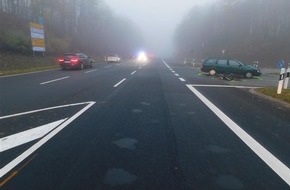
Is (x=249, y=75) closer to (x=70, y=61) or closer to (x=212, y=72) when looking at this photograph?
(x=212, y=72)

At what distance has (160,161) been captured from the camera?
12.7 ft

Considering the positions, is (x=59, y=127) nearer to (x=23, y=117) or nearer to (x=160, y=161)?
(x=23, y=117)

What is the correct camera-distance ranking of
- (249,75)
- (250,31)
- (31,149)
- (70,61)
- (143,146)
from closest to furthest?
(31,149)
(143,146)
(249,75)
(70,61)
(250,31)

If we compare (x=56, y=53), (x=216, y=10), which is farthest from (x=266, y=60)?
(x=216, y=10)

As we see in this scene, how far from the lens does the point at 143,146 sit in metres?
4.46

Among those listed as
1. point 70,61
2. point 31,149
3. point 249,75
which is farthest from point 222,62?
point 31,149

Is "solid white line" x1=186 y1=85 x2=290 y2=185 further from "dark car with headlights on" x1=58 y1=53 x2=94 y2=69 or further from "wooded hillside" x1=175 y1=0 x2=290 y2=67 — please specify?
"wooded hillside" x1=175 y1=0 x2=290 y2=67

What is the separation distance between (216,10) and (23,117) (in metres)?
80.2

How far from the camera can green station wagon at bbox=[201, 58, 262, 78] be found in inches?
805

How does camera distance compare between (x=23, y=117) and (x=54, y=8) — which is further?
(x=54, y=8)

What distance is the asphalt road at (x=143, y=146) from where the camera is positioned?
3.32m

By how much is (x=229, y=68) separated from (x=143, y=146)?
1818 centimetres

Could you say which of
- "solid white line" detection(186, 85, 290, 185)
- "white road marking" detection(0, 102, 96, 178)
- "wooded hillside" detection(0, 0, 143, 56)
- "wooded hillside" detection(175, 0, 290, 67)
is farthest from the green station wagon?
"wooded hillside" detection(175, 0, 290, 67)

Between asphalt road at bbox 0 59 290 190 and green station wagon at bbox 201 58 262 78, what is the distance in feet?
43.5
